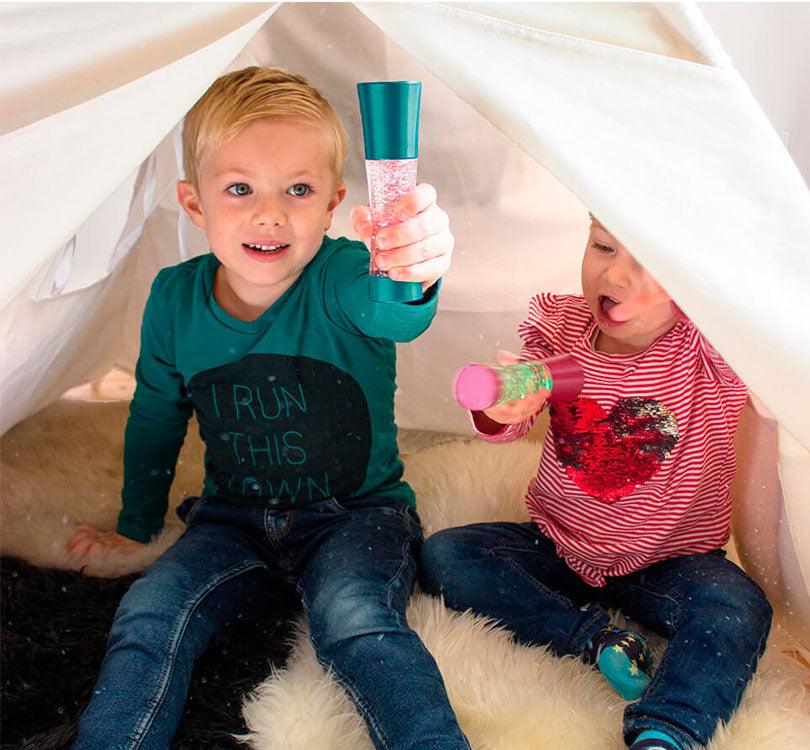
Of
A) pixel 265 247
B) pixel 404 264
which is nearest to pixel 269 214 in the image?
pixel 265 247

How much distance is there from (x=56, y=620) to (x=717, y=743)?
2.55 ft

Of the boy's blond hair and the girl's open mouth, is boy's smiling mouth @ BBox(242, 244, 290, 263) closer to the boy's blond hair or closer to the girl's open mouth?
Answer: the boy's blond hair

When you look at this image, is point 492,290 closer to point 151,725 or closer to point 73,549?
point 73,549

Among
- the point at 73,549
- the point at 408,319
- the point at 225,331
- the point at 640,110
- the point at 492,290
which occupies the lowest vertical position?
the point at 73,549

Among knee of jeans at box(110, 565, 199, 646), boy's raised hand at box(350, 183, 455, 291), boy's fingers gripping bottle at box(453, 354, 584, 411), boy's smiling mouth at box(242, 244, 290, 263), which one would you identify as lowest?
knee of jeans at box(110, 565, 199, 646)

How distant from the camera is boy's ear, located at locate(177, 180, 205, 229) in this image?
1.25 meters

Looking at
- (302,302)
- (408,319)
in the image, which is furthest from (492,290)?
(408,319)

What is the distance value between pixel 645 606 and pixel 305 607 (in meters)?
0.40

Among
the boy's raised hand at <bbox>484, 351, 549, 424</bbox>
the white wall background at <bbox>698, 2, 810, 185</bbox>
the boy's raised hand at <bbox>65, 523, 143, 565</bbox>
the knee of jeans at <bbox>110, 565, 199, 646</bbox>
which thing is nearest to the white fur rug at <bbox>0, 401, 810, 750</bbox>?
the boy's raised hand at <bbox>65, 523, 143, 565</bbox>

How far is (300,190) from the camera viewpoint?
46.2 inches

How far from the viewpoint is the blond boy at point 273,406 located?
3.56ft

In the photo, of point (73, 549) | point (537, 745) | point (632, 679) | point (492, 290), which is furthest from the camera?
point (492, 290)

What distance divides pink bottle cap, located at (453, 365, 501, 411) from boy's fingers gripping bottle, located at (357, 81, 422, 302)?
0.19m

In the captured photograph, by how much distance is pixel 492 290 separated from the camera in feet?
5.26
